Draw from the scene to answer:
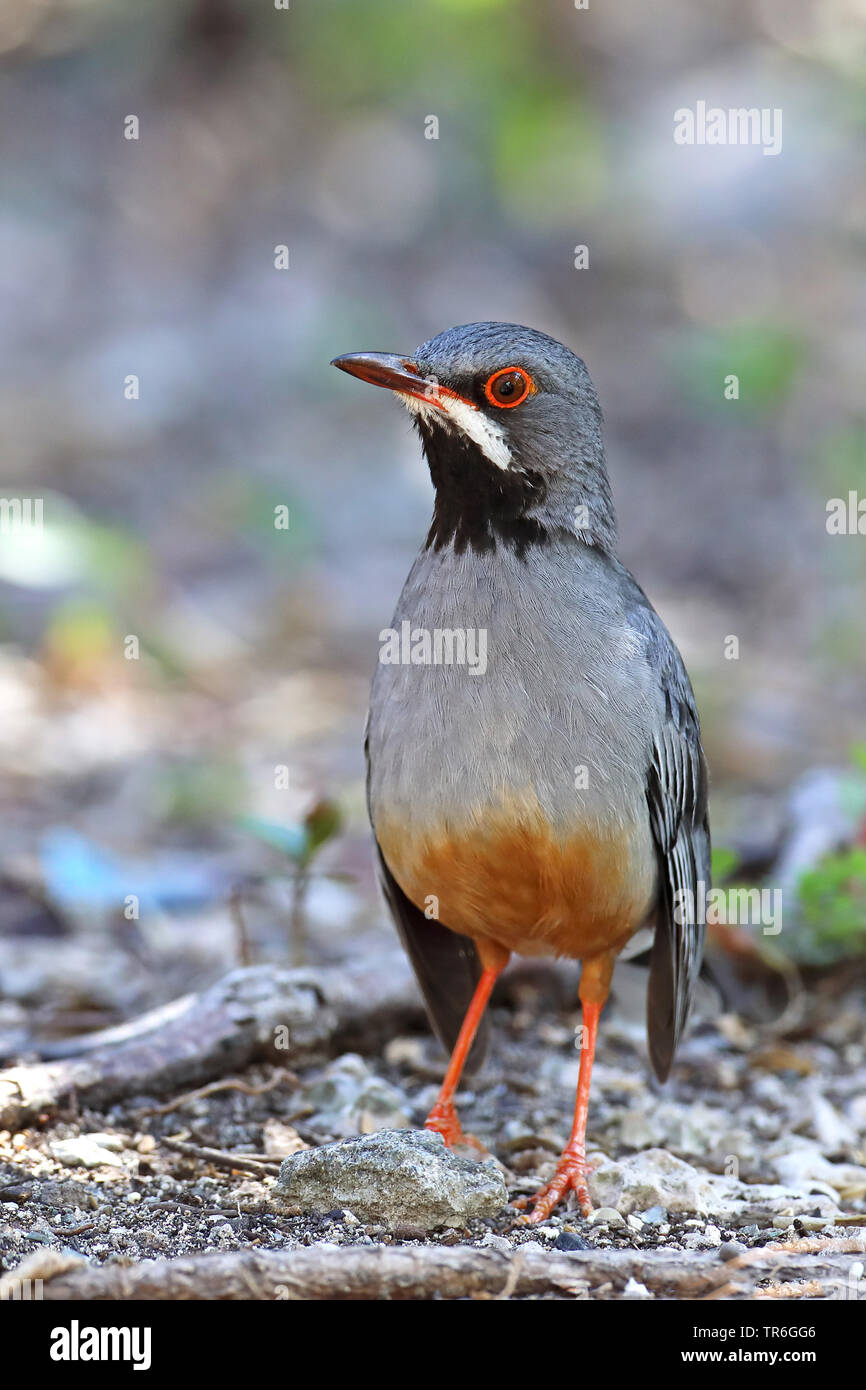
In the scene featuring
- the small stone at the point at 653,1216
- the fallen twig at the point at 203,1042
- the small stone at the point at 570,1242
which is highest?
the fallen twig at the point at 203,1042

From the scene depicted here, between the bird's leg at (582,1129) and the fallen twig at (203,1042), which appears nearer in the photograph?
the bird's leg at (582,1129)

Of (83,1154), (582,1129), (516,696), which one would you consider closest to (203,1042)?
(83,1154)

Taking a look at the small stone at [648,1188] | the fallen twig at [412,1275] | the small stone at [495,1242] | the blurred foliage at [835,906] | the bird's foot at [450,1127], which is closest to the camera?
the fallen twig at [412,1275]

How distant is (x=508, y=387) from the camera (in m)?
5.09

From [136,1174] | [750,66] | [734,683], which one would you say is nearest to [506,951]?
[136,1174]

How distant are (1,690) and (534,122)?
32.2 feet

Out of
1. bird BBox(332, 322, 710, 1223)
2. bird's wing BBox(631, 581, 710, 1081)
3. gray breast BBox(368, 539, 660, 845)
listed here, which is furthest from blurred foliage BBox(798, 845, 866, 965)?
gray breast BBox(368, 539, 660, 845)

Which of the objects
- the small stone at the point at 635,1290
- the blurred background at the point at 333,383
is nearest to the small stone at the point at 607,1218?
the small stone at the point at 635,1290

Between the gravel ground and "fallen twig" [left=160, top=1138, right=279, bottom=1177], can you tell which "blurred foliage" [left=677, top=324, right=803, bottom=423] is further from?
"fallen twig" [left=160, top=1138, right=279, bottom=1177]

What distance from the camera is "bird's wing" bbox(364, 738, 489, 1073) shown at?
5.72m

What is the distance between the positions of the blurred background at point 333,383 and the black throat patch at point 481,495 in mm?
2566

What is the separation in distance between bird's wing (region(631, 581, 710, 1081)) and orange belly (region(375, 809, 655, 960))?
146 mm

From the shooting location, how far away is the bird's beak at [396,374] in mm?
4980

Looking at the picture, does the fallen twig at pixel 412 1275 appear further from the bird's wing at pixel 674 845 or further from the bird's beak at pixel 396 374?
the bird's beak at pixel 396 374
